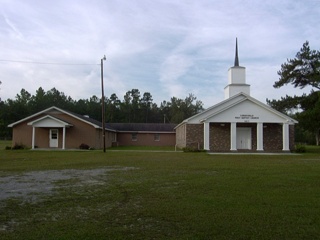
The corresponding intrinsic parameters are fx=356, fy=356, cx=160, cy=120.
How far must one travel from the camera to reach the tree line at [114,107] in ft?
273

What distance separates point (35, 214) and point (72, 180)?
4874mm

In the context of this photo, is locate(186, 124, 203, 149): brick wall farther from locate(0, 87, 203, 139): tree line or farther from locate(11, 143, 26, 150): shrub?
locate(0, 87, 203, 139): tree line

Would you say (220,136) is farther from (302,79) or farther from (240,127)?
(302,79)

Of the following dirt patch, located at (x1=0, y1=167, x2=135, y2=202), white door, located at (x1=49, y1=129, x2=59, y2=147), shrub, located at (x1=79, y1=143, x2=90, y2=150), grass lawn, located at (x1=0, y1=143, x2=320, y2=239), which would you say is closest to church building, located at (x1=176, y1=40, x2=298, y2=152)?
shrub, located at (x1=79, y1=143, x2=90, y2=150)

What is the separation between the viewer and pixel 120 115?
9381 centimetres

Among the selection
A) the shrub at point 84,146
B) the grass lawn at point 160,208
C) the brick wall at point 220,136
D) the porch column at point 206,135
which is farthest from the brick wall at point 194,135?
the grass lawn at point 160,208

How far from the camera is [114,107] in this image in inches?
3718

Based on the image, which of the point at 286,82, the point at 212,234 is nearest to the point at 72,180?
the point at 212,234

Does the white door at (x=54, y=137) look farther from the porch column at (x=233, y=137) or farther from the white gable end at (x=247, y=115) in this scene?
the porch column at (x=233, y=137)

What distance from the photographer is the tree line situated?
83.1 metres

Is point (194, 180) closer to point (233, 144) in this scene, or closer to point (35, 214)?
point (35, 214)

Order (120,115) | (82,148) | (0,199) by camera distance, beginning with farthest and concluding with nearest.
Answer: (120,115)
(82,148)
(0,199)

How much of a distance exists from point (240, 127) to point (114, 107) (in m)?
63.8

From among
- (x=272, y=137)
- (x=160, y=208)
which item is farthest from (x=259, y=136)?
(x=160, y=208)
